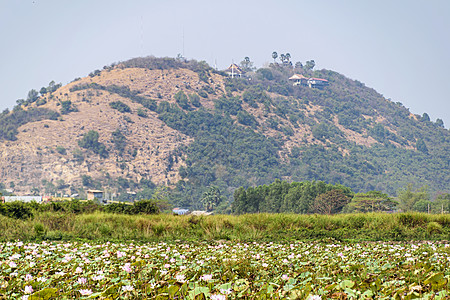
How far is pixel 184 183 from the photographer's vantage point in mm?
124625

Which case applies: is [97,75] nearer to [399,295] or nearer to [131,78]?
[131,78]

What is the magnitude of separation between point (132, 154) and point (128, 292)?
425ft

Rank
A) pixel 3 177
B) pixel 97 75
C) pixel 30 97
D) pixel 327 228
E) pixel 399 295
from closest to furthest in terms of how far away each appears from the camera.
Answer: pixel 399 295
pixel 327 228
pixel 3 177
pixel 30 97
pixel 97 75

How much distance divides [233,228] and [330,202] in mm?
47983

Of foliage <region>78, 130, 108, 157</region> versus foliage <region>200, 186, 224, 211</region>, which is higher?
foliage <region>78, 130, 108, 157</region>

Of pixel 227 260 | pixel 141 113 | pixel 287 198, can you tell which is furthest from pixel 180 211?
pixel 227 260

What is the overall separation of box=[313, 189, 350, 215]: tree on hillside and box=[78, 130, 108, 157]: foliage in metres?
78.4

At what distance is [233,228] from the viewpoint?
45.9 feet

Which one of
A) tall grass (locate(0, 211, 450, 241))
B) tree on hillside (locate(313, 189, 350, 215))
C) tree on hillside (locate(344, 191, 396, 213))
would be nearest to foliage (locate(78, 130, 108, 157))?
tree on hillside (locate(344, 191, 396, 213))

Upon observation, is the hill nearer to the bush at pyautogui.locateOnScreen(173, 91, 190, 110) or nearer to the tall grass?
the bush at pyautogui.locateOnScreen(173, 91, 190, 110)

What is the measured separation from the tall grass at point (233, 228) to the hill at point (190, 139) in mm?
100760

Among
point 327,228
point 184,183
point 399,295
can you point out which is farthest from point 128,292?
point 184,183

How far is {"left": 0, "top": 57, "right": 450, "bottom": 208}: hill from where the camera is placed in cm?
12275

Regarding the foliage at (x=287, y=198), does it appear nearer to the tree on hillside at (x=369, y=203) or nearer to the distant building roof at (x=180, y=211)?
the tree on hillside at (x=369, y=203)
